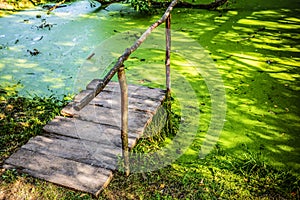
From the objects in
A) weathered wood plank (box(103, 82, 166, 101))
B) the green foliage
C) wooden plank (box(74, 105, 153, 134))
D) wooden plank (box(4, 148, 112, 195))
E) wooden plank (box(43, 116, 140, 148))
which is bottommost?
wooden plank (box(4, 148, 112, 195))

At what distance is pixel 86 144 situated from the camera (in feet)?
6.22

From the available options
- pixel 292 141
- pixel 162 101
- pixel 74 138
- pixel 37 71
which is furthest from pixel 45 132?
pixel 292 141

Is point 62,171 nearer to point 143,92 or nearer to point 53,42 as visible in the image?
point 143,92

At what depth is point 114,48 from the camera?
336 centimetres

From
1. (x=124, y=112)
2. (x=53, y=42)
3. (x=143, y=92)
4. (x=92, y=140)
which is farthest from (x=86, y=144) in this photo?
(x=53, y=42)

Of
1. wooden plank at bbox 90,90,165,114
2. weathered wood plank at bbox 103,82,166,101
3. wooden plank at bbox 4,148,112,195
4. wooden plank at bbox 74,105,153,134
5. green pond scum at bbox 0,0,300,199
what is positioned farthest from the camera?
weathered wood plank at bbox 103,82,166,101

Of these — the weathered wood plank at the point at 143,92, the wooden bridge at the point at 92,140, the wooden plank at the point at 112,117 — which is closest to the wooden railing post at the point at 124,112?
the wooden bridge at the point at 92,140

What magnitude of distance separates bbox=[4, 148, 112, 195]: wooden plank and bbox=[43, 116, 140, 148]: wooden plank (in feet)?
0.71

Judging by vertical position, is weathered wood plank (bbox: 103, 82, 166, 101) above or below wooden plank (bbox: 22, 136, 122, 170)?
above

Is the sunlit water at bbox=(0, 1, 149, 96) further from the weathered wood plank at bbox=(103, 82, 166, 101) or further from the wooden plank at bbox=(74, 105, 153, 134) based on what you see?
the wooden plank at bbox=(74, 105, 153, 134)

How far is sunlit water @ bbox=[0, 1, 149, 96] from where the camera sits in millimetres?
2836

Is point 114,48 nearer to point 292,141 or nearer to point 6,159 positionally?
point 6,159

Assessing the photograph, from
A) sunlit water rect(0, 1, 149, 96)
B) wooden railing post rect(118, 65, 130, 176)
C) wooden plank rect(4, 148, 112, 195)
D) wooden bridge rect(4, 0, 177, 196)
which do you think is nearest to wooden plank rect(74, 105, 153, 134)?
wooden bridge rect(4, 0, 177, 196)

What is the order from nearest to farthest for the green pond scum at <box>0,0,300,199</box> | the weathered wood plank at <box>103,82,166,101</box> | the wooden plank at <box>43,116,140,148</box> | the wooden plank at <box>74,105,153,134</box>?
the green pond scum at <box>0,0,300,199</box>
the wooden plank at <box>43,116,140,148</box>
the wooden plank at <box>74,105,153,134</box>
the weathered wood plank at <box>103,82,166,101</box>
